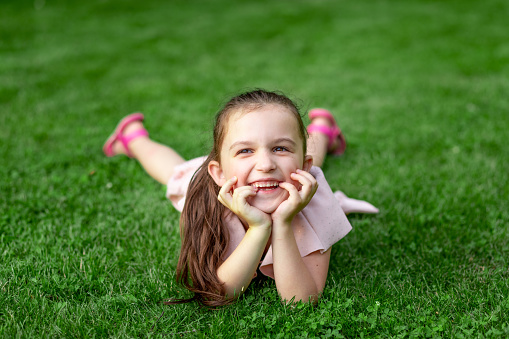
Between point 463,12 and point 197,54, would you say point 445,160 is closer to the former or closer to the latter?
point 197,54

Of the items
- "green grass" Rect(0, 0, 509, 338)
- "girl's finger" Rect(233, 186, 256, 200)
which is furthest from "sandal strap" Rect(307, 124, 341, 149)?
"girl's finger" Rect(233, 186, 256, 200)

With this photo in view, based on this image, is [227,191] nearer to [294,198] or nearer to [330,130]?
[294,198]

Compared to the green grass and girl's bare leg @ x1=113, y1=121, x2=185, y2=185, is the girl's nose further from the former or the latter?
girl's bare leg @ x1=113, y1=121, x2=185, y2=185

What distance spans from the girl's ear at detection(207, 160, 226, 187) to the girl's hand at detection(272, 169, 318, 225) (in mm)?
369

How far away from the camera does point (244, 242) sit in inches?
89.0

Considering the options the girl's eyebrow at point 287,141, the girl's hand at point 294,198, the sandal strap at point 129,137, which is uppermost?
the girl's eyebrow at point 287,141

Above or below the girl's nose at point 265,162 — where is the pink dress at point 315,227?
below

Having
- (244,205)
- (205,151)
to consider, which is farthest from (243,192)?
(205,151)

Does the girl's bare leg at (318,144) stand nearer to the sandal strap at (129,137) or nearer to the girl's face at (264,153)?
the girl's face at (264,153)

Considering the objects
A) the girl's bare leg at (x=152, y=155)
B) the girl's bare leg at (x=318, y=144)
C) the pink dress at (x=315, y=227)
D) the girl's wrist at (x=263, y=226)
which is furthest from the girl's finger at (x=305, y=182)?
the girl's bare leg at (x=152, y=155)

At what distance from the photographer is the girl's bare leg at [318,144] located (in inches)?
141

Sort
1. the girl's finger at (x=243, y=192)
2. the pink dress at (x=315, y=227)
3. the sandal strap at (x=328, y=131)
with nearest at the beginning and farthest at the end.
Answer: the girl's finger at (x=243, y=192)
the pink dress at (x=315, y=227)
the sandal strap at (x=328, y=131)

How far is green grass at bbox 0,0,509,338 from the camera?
224 cm

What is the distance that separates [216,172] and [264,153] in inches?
13.7
